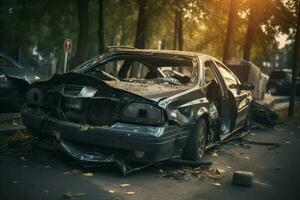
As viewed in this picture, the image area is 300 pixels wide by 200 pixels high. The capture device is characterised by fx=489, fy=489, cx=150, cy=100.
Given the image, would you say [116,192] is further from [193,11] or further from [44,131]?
[193,11]

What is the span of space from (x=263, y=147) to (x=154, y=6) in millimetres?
9833

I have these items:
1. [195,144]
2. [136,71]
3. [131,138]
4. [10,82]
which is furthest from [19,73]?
[131,138]

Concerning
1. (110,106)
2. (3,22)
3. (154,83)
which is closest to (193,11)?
(154,83)

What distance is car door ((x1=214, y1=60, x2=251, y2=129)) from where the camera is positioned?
329 inches

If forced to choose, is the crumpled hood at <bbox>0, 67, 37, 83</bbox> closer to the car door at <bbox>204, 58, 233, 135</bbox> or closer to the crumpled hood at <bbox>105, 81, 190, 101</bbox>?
the car door at <bbox>204, 58, 233, 135</bbox>

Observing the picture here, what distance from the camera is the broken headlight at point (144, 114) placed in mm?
5754

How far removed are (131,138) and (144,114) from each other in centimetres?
33

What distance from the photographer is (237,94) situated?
28.4 ft

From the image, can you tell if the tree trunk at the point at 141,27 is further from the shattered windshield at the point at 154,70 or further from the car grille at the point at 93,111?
the car grille at the point at 93,111

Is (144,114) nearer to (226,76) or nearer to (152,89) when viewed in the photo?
(152,89)

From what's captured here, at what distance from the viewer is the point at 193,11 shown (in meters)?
18.6

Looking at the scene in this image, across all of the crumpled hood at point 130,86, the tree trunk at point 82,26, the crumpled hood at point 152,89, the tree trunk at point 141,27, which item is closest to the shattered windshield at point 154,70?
the crumpled hood at point 152,89

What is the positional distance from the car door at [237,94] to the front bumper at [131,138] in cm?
245

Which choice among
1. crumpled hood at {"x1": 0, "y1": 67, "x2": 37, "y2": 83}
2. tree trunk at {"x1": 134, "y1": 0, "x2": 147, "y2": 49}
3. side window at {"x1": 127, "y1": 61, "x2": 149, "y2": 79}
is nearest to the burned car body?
side window at {"x1": 127, "y1": 61, "x2": 149, "y2": 79}
